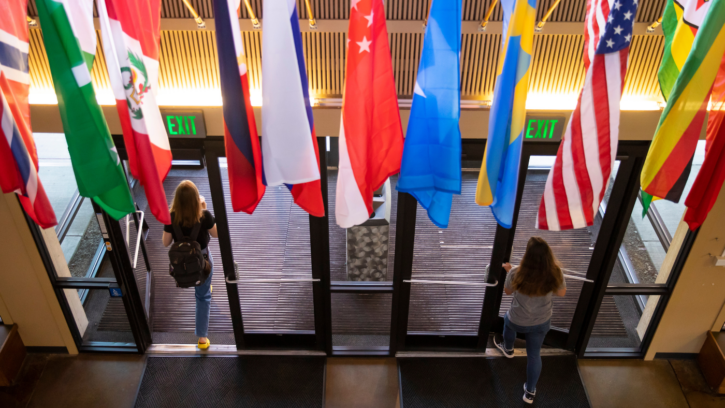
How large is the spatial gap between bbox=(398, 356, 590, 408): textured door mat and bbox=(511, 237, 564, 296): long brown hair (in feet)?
4.06

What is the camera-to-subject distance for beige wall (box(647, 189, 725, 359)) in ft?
13.6

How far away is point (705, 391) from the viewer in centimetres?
459

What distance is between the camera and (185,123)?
3.58 m

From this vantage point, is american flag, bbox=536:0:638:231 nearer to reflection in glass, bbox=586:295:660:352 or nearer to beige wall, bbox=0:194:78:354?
reflection in glass, bbox=586:295:660:352

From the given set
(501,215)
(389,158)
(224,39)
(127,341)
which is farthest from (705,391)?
(127,341)

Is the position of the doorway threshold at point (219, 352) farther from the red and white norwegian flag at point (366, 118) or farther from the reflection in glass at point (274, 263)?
the red and white norwegian flag at point (366, 118)

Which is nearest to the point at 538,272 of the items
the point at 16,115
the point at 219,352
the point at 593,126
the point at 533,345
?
the point at 533,345

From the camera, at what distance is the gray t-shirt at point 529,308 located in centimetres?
392

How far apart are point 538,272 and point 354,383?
2034mm

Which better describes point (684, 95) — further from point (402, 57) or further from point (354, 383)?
point (354, 383)

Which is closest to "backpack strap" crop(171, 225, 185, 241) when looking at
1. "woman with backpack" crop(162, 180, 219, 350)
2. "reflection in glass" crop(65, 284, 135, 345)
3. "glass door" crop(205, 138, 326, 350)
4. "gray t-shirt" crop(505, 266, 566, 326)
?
"woman with backpack" crop(162, 180, 219, 350)

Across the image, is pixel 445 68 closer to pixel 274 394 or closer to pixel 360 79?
pixel 360 79

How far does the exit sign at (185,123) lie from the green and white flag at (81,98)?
34.2 inches

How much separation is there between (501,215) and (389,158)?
29.8 inches
